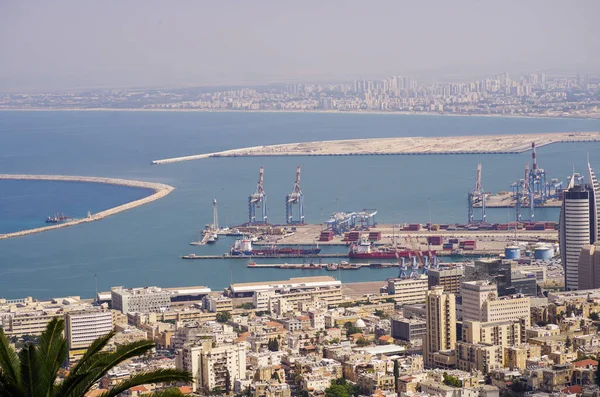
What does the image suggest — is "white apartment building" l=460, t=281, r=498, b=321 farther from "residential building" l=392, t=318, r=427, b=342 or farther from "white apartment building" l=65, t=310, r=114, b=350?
"white apartment building" l=65, t=310, r=114, b=350

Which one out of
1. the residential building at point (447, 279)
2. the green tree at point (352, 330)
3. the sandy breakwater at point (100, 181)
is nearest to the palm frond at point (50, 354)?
the green tree at point (352, 330)

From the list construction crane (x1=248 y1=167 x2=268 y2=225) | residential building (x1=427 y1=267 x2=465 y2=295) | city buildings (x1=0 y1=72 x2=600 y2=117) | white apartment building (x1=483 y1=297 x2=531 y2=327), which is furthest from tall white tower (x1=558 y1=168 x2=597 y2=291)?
city buildings (x1=0 y1=72 x2=600 y2=117)

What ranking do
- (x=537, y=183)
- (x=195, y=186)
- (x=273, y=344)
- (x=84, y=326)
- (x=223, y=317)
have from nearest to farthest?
(x=273, y=344)
(x=84, y=326)
(x=223, y=317)
(x=537, y=183)
(x=195, y=186)

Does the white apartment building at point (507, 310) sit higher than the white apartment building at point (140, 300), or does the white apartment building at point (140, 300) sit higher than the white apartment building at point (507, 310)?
the white apartment building at point (507, 310)

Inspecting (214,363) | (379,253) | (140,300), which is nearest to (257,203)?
(379,253)

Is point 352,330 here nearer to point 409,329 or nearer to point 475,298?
point 409,329

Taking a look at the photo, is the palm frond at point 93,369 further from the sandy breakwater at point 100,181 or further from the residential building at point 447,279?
the sandy breakwater at point 100,181
